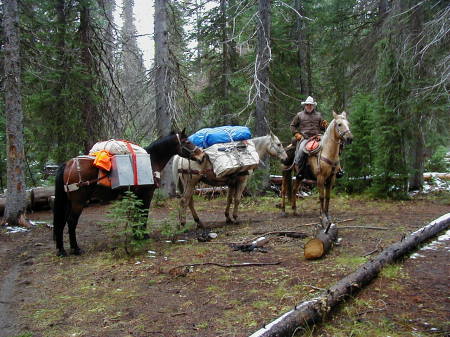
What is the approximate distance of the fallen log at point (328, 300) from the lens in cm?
357

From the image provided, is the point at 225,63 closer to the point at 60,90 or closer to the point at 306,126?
the point at 60,90

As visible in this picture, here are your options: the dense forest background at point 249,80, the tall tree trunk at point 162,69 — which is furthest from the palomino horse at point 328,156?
the tall tree trunk at point 162,69

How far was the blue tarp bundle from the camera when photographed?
30.6 ft

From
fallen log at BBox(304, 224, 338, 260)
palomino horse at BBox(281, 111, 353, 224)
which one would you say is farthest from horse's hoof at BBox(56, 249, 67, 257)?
palomino horse at BBox(281, 111, 353, 224)

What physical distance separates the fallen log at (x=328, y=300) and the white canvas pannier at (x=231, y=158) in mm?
4119

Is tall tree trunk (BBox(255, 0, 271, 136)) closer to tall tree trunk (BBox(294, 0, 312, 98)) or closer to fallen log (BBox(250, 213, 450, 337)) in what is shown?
tall tree trunk (BBox(294, 0, 312, 98))

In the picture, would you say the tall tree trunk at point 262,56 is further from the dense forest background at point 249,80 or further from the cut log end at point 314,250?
the cut log end at point 314,250

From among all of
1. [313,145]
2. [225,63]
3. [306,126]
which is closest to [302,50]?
[225,63]

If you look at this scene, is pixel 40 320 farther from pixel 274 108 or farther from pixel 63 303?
pixel 274 108

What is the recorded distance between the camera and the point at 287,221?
9.81 meters

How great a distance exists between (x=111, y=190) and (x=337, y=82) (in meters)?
13.4

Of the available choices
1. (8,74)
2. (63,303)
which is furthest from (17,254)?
(8,74)

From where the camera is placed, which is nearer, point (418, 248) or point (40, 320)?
point (40, 320)

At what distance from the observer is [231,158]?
29.6ft
